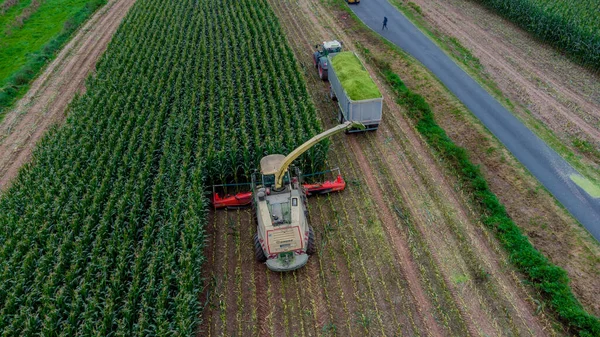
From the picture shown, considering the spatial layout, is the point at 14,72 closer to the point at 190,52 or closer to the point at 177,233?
the point at 190,52

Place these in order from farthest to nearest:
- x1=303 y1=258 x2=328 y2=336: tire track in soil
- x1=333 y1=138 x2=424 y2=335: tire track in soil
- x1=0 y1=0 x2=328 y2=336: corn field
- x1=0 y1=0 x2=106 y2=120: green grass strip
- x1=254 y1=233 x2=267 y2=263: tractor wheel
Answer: x1=0 y1=0 x2=106 y2=120: green grass strip
x1=254 y1=233 x2=267 y2=263: tractor wheel
x1=303 y1=258 x2=328 y2=336: tire track in soil
x1=333 y1=138 x2=424 y2=335: tire track in soil
x1=0 y1=0 x2=328 y2=336: corn field

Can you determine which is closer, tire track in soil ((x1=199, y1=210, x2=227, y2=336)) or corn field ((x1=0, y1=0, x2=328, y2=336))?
corn field ((x1=0, y1=0, x2=328, y2=336))

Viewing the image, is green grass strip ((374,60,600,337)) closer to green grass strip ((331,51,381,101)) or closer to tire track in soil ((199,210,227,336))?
green grass strip ((331,51,381,101))

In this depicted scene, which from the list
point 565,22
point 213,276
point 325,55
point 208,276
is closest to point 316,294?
point 213,276

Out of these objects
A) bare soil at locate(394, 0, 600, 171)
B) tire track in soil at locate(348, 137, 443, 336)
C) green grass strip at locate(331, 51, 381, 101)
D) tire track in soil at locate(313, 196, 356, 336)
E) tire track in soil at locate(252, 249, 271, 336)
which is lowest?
tire track in soil at locate(252, 249, 271, 336)

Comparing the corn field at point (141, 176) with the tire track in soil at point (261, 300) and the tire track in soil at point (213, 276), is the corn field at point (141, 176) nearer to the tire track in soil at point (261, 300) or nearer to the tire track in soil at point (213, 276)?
the tire track in soil at point (213, 276)

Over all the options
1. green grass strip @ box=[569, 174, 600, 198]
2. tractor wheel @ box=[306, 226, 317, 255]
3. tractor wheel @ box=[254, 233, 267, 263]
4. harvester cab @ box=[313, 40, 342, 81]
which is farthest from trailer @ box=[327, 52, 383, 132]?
green grass strip @ box=[569, 174, 600, 198]

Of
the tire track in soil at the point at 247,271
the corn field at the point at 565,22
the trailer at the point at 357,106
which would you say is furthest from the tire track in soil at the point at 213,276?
the corn field at the point at 565,22
